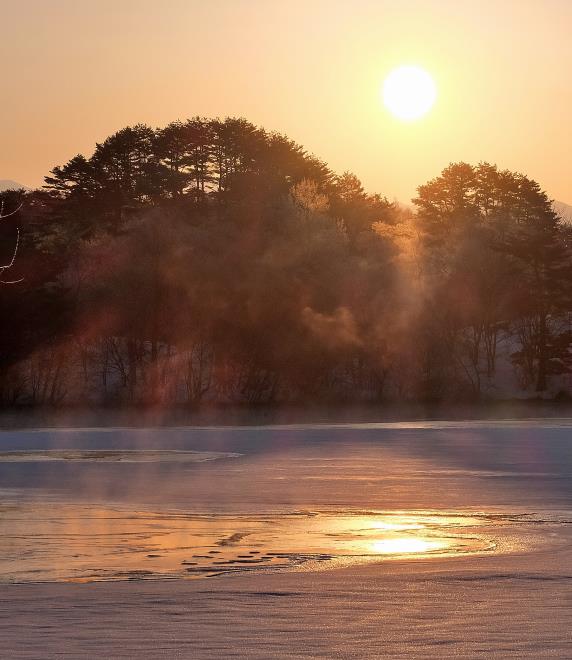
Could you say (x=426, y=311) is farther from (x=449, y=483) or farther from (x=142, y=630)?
(x=142, y=630)

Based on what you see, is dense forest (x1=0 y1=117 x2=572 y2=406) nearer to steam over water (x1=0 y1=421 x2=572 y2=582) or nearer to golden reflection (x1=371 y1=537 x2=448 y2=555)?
steam over water (x1=0 y1=421 x2=572 y2=582)

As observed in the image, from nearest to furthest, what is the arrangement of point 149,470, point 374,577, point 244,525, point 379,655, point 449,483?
point 379,655 < point 374,577 < point 244,525 < point 449,483 < point 149,470

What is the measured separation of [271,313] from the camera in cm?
9488

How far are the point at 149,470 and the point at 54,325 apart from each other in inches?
2281

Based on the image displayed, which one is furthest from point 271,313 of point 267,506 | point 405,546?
point 405,546

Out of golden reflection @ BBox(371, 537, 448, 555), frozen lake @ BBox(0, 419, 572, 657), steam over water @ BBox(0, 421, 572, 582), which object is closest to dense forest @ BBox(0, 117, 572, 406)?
steam over water @ BBox(0, 421, 572, 582)

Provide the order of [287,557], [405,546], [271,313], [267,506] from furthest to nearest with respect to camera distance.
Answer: [271,313]
[267,506]
[405,546]
[287,557]

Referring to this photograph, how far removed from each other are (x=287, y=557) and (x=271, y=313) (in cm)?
7904

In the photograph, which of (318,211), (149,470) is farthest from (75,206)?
(149,470)

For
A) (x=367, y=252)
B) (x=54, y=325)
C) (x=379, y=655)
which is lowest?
(x=379, y=655)

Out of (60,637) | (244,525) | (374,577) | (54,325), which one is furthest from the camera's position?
(54,325)

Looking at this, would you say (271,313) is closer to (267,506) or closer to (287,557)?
(267,506)

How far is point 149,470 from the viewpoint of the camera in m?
31.1

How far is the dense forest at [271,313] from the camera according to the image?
91500 millimetres
